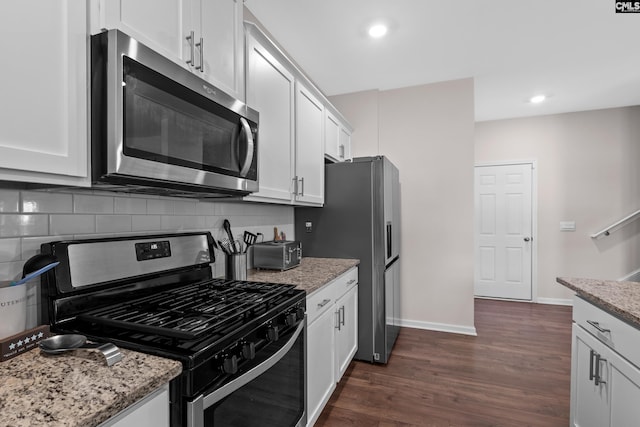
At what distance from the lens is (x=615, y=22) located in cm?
236

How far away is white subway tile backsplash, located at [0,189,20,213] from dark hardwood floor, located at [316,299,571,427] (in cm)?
186

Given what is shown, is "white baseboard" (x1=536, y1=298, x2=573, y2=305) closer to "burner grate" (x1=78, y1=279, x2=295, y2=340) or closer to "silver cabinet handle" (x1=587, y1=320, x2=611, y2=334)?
"silver cabinet handle" (x1=587, y1=320, x2=611, y2=334)

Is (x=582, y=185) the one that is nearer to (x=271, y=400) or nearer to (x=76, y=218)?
(x=271, y=400)

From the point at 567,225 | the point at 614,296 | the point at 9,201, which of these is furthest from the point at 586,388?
the point at 567,225

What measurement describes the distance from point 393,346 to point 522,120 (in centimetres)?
379

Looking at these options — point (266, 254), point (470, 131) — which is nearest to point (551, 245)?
point (470, 131)

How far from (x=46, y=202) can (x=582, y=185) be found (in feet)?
18.2

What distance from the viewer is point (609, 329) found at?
1.29m

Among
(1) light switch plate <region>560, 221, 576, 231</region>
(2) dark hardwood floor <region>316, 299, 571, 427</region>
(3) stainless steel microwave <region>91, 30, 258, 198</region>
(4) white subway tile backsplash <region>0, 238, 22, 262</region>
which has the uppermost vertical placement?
(3) stainless steel microwave <region>91, 30, 258, 198</region>

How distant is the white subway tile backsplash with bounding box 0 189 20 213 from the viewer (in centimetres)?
94

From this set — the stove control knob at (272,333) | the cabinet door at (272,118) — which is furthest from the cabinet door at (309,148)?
the stove control knob at (272,333)

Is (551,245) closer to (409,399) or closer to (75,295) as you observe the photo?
(409,399)

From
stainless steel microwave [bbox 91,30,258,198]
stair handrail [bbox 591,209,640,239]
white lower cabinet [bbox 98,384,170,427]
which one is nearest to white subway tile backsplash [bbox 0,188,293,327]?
→ stainless steel microwave [bbox 91,30,258,198]

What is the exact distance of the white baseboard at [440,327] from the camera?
334cm
